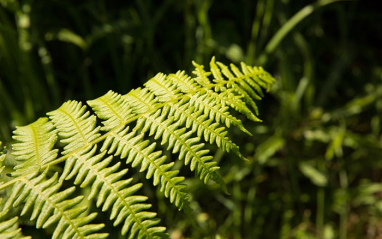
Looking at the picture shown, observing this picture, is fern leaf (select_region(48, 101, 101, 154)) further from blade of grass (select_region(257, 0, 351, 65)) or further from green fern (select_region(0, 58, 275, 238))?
blade of grass (select_region(257, 0, 351, 65))

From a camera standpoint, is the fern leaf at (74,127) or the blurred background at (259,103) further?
the blurred background at (259,103)

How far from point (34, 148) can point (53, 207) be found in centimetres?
18

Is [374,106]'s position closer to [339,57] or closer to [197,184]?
[339,57]

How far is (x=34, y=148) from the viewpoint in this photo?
0.90m

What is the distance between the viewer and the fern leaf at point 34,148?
0.87m

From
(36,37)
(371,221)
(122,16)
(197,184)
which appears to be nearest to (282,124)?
(197,184)

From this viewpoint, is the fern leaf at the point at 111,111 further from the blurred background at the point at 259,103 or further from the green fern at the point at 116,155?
the blurred background at the point at 259,103

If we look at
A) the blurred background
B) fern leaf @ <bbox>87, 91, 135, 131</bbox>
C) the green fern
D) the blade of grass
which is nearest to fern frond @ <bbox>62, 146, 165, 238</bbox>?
the green fern

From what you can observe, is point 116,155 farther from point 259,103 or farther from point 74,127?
point 259,103

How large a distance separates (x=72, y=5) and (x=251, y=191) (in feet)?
3.78

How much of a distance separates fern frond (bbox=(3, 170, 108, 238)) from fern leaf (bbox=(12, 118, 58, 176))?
1.7 inches

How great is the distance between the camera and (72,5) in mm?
1873

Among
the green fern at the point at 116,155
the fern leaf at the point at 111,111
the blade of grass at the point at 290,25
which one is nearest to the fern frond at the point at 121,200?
the green fern at the point at 116,155

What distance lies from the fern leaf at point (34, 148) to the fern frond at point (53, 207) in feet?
0.14
